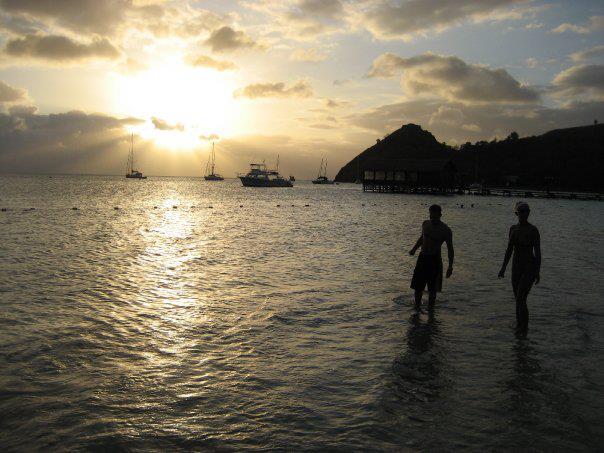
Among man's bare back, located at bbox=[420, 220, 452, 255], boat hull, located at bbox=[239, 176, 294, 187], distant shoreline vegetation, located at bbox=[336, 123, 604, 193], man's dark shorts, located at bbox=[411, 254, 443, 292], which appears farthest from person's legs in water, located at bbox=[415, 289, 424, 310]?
boat hull, located at bbox=[239, 176, 294, 187]

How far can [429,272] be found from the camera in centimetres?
891

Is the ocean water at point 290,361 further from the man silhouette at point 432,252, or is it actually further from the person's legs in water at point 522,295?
the man silhouette at point 432,252

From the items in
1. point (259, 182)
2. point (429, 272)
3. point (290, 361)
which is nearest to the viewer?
point (290, 361)

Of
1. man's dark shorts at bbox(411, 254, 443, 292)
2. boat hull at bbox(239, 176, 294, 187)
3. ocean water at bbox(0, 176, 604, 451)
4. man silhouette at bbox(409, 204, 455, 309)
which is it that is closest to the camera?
ocean water at bbox(0, 176, 604, 451)

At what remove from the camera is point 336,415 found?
5031 millimetres

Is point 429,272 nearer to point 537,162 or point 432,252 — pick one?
point 432,252

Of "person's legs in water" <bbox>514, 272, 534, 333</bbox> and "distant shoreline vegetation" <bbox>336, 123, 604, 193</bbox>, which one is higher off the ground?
"distant shoreline vegetation" <bbox>336, 123, 604, 193</bbox>

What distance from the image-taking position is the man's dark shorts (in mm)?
8789

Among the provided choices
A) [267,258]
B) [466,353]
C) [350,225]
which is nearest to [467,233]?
[350,225]

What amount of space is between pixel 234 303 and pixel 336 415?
5372 millimetres

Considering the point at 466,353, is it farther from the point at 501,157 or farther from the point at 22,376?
the point at 501,157

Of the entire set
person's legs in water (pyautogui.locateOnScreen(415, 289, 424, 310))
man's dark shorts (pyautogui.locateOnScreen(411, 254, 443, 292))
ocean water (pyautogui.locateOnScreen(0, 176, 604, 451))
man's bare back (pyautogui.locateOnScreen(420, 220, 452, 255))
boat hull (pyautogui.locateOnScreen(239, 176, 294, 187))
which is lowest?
ocean water (pyautogui.locateOnScreen(0, 176, 604, 451))

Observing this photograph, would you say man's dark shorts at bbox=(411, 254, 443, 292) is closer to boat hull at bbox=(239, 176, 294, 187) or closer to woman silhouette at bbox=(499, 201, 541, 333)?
woman silhouette at bbox=(499, 201, 541, 333)

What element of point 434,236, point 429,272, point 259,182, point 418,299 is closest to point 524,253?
point 434,236
